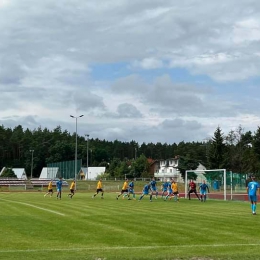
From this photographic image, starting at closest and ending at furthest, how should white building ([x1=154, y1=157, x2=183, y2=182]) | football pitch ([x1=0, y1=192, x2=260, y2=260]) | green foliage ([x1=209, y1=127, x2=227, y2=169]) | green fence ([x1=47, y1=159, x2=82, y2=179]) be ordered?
football pitch ([x1=0, y1=192, x2=260, y2=260]) → green foliage ([x1=209, y1=127, x2=227, y2=169]) → green fence ([x1=47, y1=159, x2=82, y2=179]) → white building ([x1=154, y1=157, x2=183, y2=182])

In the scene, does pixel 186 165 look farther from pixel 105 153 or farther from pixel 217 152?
pixel 105 153

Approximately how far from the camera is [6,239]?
1429 centimetres

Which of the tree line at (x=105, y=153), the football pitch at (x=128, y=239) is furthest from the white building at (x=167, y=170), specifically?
the football pitch at (x=128, y=239)

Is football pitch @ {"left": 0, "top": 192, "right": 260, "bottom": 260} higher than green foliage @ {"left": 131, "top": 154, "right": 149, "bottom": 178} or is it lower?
lower

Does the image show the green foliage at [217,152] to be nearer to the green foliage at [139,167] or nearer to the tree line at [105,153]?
the tree line at [105,153]

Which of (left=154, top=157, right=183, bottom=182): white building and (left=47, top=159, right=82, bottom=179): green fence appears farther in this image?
(left=154, top=157, right=183, bottom=182): white building

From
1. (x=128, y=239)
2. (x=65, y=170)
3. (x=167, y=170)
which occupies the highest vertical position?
(x=167, y=170)

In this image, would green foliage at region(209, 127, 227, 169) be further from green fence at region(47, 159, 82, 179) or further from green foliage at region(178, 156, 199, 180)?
green fence at region(47, 159, 82, 179)

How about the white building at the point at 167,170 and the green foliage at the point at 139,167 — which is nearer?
the green foliage at the point at 139,167

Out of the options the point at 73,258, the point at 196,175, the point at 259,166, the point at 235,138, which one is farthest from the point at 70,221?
the point at 235,138

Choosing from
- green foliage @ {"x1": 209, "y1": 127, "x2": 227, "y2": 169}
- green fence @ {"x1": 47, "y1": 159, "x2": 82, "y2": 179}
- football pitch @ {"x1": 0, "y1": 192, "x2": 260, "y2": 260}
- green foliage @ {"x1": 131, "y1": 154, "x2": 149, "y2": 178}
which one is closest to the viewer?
football pitch @ {"x1": 0, "y1": 192, "x2": 260, "y2": 260}

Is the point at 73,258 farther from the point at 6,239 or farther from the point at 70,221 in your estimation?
the point at 70,221

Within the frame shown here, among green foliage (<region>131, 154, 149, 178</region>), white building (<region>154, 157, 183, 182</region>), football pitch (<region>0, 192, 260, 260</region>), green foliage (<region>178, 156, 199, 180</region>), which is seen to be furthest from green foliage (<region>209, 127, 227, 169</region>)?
football pitch (<region>0, 192, 260, 260</region>)

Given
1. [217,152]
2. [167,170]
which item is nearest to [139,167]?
[167,170]
